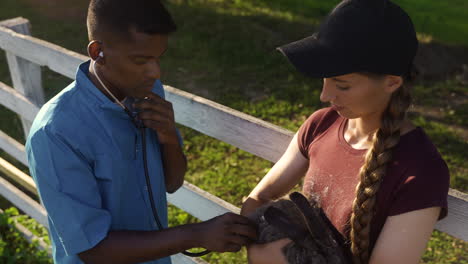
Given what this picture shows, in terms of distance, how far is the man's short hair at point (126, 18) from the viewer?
71.5 inches

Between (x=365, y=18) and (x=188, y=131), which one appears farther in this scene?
(x=188, y=131)

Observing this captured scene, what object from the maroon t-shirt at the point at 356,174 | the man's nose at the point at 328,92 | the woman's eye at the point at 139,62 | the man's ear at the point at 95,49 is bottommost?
the maroon t-shirt at the point at 356,174

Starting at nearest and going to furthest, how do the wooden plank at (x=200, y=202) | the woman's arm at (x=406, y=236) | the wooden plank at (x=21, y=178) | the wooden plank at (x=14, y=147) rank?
the woman's arm at (x=406, y=236) < the wooden plank at (x=200, y=202) < the wooden plank at (x=21, y=178) < the wooden plank at (x=14, y=147)

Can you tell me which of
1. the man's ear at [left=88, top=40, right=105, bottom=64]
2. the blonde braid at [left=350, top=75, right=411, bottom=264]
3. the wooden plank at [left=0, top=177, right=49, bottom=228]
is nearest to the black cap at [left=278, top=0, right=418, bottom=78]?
the blonde braid at [left=350, top=75, right=411, bottom=264]

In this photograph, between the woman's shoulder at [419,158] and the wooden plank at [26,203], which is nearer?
the woman's shoulder at [419,158]

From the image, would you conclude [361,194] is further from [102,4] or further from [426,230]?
[102,4]

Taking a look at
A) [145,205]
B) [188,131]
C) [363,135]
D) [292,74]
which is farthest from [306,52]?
[292,74]

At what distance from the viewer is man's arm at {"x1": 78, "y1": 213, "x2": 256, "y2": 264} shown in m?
1.88

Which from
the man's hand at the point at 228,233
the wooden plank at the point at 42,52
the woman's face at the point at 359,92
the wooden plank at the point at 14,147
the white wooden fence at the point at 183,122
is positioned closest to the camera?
the woman's face at the point at 359,92

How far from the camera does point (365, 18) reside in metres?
1.71

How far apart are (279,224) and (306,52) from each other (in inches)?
22.0

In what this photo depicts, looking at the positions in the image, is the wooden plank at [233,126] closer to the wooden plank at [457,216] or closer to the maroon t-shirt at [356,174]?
the maroon t-shirt at [356,174]

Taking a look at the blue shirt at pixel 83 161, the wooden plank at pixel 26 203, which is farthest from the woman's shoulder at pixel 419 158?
the wooden plank at pixel 26 203

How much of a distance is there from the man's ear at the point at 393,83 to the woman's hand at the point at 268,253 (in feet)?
1.90
